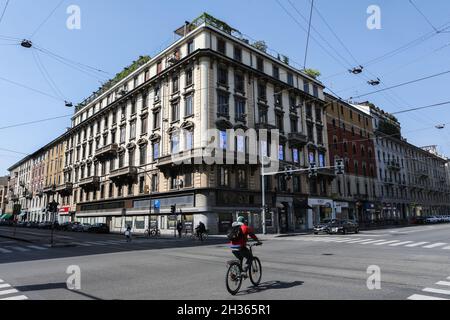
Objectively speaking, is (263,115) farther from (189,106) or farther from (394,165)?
(394,165)

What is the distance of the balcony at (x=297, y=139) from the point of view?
40062 millimetres

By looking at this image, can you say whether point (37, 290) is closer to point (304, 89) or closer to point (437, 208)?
point (304, 89)

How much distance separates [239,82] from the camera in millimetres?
36719

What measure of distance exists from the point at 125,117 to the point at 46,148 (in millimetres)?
39626

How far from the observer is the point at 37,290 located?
7.59 metres

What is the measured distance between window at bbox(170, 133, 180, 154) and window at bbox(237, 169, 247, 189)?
6853 millimetres

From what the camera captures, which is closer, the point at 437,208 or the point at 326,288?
the point at 326,288

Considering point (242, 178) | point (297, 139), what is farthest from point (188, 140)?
point (297, 139)

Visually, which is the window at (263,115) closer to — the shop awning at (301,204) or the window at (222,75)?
the window at (222,75)

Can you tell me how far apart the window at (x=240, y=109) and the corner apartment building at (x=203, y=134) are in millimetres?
130

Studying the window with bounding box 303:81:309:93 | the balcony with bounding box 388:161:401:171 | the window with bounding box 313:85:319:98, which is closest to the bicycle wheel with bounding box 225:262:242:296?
the window with bounding box 303:81:309:93

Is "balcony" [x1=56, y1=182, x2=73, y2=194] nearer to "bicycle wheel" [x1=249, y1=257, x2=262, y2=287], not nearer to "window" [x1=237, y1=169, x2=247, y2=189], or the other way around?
"window" [x1=237, y1=169, x2=247, y2=189]
